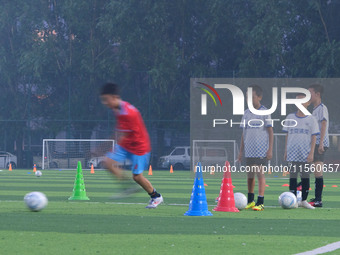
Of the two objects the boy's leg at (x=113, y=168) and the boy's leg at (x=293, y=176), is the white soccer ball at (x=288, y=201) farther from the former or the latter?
the boy's leg at (x=113, y=168)

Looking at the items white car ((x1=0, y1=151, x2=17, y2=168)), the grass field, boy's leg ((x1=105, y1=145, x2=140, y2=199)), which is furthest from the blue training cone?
white car ((x1=0, y1=151, x2=17, y2=168))

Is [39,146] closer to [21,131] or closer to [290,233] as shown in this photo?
[21,131]

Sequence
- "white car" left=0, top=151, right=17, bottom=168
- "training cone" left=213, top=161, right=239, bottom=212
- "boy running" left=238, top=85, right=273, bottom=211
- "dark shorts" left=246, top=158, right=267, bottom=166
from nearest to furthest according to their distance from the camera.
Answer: "training cone" left=213, top=161, right=239, bottom=212
"boy running" left=238, top=85, right=273, bottom=211
"dark shorts" left=246, top=158, right=267, bottom=166
"white car" left=0, top=151, right=17, bottom=168

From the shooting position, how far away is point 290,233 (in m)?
9.52

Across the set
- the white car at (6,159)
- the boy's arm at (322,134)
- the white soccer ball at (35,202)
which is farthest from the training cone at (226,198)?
the white car at (6,159)

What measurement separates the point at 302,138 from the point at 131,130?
313 centimetres

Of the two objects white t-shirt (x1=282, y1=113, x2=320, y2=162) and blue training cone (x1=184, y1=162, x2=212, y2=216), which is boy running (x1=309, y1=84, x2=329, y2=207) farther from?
blue training cone (x1=184, y1=162, x2=212, y2=216)

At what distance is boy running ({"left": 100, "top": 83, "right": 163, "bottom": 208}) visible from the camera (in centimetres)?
1230

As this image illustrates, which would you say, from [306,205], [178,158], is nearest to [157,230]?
[306,205]

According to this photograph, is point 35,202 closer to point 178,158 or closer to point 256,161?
point 256,161

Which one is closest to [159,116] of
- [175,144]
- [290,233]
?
[175,144]

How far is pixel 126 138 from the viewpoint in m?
12.6

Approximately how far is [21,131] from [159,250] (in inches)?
1651

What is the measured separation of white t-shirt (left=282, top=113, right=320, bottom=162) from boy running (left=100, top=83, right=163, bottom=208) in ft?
8.55
